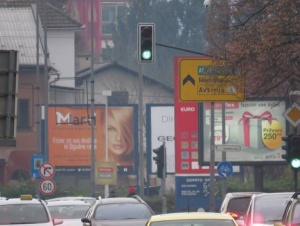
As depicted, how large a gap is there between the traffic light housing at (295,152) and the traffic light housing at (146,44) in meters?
4.03

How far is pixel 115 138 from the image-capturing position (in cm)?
7538

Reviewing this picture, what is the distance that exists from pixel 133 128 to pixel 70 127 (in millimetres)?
4235

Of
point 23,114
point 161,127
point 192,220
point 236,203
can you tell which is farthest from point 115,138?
point 192,220

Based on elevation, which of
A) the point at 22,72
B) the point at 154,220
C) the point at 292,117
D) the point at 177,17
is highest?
the point at 177,17

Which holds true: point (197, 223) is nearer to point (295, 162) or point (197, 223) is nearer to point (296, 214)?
point (296, 214)

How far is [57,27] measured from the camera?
3408 inches

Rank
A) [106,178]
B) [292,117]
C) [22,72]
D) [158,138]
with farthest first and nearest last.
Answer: [22,72] → [158,138] → [106,178] → [292,117]

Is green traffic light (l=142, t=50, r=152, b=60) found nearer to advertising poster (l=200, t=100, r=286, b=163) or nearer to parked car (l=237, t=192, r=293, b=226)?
parked car (l=237, t=192, r=293, b=226)

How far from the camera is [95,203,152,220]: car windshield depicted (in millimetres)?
27844

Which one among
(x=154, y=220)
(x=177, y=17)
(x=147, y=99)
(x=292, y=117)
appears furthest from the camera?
(x=177, y=17)

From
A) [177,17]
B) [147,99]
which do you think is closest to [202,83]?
[147,99]

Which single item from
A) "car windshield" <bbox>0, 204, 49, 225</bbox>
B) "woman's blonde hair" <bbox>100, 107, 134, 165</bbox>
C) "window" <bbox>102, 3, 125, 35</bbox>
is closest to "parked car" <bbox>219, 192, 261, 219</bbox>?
"car windshield" <bbox>0, 204, 49, 225</bbox>

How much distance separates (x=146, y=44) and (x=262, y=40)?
5.81 m

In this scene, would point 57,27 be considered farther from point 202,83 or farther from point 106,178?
point 202,83
